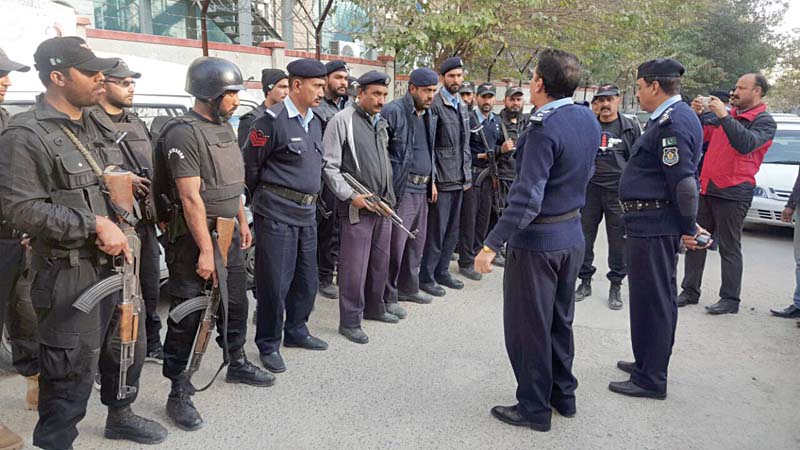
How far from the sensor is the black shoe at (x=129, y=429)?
2934 millimetres

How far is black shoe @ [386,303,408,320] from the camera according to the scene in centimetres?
487

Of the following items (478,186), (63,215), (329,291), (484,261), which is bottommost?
(329,291)

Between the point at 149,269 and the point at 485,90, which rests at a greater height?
the point at 485,90

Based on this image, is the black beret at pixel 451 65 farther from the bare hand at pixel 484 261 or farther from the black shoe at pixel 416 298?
the bare hand at pixel 484 261

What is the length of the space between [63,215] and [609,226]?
4462 mm

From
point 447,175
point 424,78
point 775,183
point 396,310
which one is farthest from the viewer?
point 775,183

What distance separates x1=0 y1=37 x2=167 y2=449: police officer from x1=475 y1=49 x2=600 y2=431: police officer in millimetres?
1746

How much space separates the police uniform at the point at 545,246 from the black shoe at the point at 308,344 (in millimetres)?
1509

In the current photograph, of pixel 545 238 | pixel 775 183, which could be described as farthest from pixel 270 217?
pixel 775 183

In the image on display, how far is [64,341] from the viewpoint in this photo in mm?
2479

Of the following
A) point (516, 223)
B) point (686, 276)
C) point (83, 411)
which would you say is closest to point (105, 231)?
point (83, 411)

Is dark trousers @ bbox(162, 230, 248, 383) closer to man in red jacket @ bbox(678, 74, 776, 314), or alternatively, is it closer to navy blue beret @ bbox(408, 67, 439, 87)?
navy blue beret @ bbox(408, 67, 439, 87)

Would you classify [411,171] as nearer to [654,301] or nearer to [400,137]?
[400,137]

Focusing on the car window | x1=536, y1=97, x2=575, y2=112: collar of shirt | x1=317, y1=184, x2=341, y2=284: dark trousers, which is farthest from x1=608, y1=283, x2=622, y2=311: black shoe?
the car window
